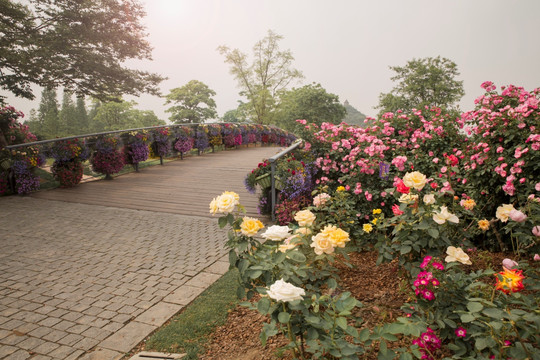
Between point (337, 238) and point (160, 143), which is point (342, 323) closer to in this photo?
point (337, 238)

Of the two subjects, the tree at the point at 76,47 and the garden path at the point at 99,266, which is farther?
the tree at the point at 76,47

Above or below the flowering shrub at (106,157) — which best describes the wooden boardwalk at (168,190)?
below

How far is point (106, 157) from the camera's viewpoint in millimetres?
9227

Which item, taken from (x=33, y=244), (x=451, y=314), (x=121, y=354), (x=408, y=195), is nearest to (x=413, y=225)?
(x=408, y=195)

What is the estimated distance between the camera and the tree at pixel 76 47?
11445 mm

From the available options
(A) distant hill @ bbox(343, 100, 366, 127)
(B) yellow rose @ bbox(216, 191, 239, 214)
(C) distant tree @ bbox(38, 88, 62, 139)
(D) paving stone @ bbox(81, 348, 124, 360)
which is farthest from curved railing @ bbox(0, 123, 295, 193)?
(A) distant hill @ bbox(343, 100, 366, 127)

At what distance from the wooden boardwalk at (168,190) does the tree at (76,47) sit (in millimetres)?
5792

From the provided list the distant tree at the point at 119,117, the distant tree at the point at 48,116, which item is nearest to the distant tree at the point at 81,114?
the distant tree at the point at 119,117

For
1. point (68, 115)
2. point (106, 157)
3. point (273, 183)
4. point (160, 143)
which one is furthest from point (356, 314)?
A: point (68, 115)

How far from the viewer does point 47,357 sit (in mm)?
2451

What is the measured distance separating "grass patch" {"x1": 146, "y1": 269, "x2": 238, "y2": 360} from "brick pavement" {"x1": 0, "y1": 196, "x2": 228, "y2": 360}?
0.41 ft

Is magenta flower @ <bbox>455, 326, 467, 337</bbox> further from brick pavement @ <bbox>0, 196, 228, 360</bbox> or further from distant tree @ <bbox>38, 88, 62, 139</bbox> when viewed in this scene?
distant tree @ <bbox>38, 88, 62, 139</bbox>

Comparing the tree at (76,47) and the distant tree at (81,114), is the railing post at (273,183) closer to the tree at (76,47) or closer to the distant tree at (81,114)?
the tree at (76,47)

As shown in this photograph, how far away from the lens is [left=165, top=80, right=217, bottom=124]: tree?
136 ft
